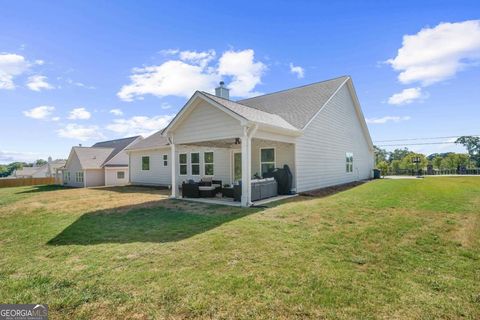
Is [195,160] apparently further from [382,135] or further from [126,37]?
[382,135]

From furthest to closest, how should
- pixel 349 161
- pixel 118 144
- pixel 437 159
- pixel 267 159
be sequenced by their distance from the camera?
1. pixel 437 159
2. pixel 118 144
3. pixel 349 161
4. pixel 267 159

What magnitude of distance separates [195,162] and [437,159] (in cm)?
4588

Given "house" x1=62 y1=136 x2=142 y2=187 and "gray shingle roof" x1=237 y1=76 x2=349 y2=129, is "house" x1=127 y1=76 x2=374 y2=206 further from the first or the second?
"house" x1=62 y1=136 x2=142 y2=187

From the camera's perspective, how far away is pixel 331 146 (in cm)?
1472

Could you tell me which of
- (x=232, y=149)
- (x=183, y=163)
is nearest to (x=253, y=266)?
(x=232, y=149)

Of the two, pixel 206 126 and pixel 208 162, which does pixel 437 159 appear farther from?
pixel 206 126

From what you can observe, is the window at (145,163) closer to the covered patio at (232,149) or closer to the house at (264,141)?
→ the house at (264,141)

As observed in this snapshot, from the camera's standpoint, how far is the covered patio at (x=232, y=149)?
9031mm

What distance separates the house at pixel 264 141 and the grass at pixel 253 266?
374cm

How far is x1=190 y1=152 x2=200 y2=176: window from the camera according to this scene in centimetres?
1567

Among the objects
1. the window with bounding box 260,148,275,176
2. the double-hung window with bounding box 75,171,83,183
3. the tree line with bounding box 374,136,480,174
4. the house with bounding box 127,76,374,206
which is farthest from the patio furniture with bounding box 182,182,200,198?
the tree line with bounding box 374,136,480,174

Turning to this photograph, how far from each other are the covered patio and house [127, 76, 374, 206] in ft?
0.13

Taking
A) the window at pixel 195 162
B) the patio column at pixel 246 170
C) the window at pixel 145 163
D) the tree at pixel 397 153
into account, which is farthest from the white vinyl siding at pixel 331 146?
the tree at pixel 397 153

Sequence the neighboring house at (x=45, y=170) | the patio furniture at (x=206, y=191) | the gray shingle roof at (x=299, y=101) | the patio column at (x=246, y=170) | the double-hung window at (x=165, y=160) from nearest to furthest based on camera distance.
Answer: the patio column at (x=246, y=170) → the patio furniture at (x=206, y=191) → the gray shingle roof at (x=299, y=101) → the double-hung window at (x=165, y=160) → the neighboring house at (x=45, y=170)
